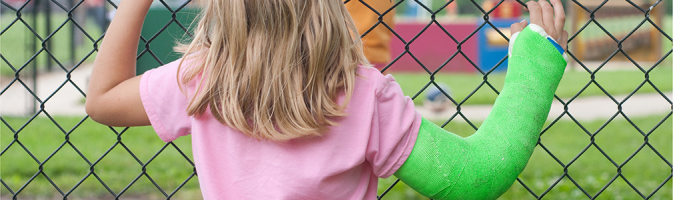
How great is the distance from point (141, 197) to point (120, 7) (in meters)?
2.51

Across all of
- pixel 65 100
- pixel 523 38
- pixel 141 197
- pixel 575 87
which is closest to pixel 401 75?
pixel 575 87

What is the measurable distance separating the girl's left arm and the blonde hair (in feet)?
0.55

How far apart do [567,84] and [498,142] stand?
7.92 meters

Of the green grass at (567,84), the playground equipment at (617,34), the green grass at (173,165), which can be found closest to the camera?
the green grass at (173,165)

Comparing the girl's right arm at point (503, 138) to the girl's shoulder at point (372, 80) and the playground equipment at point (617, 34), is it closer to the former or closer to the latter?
the girl's shoulder at point (372, 80)

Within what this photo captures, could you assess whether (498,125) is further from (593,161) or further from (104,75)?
(593,161)

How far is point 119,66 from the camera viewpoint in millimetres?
1207

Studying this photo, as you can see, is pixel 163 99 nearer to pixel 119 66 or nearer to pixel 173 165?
pixel 119 66

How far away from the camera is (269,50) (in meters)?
1.12

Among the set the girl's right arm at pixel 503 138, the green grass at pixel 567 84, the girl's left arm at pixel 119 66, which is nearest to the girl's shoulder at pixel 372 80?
the girl's right arm at pixel 503 138

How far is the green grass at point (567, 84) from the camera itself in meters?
7.47

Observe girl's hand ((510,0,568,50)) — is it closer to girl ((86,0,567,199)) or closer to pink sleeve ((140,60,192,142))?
girl ((86,0,567,199))

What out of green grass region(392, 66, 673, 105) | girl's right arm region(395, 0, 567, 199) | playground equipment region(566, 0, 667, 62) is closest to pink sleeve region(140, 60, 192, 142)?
girl's right arm region(395, 0, 567, 199)

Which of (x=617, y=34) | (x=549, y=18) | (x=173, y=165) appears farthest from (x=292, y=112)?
(x=617, y=34)
